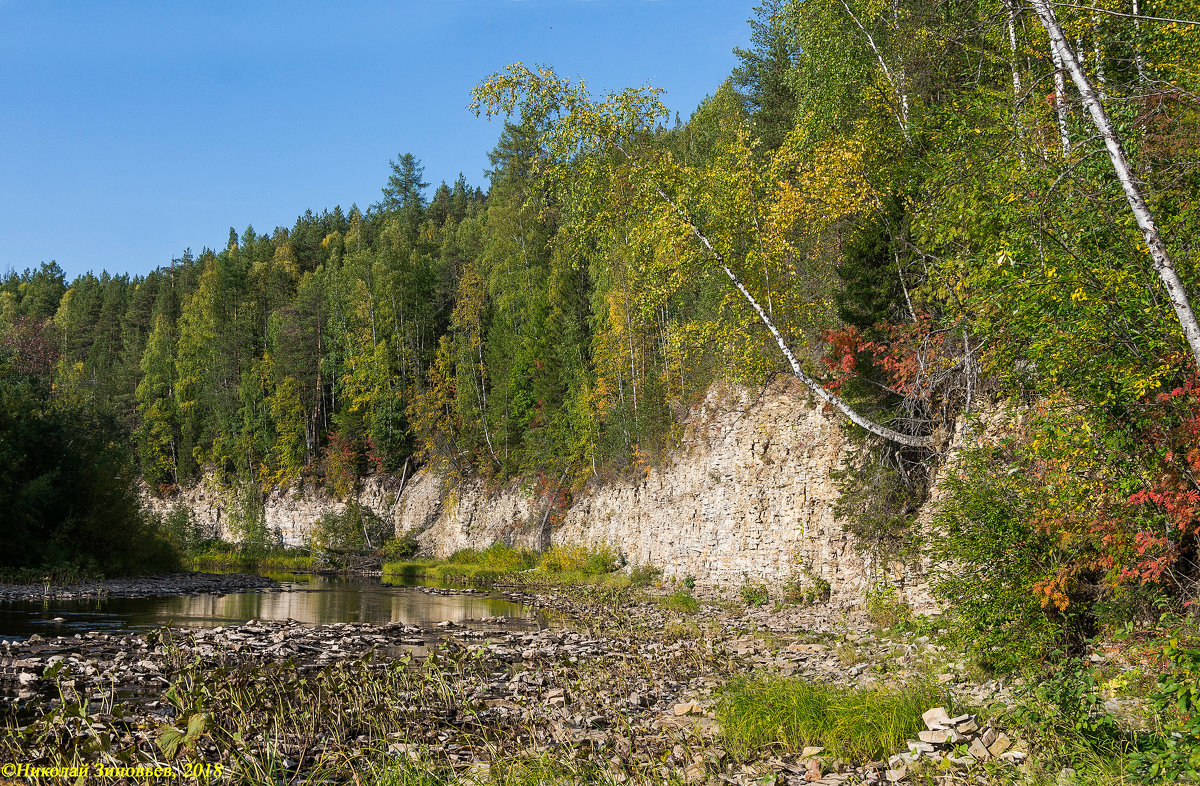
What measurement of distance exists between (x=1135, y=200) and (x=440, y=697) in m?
9.07

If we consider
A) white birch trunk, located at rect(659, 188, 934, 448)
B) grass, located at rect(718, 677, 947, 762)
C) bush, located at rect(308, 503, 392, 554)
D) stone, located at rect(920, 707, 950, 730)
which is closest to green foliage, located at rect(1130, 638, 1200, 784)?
stone, located at rect(920, 707, 950, 730)

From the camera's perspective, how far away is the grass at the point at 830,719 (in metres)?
6.83

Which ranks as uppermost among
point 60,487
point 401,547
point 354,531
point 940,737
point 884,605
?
point 60,487

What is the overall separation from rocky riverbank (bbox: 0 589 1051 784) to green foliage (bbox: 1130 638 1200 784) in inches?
41.6

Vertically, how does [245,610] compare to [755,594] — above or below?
below

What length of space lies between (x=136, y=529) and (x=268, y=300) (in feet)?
156

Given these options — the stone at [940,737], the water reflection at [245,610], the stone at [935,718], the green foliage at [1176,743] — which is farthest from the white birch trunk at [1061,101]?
the water reflection at [245,610]

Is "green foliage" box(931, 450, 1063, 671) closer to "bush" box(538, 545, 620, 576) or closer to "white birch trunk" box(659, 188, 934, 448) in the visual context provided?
"white birch trunk" box(659, 188, 934, 448)

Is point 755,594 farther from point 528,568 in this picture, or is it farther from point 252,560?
point 252,560

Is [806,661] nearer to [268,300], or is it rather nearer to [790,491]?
[790,491]

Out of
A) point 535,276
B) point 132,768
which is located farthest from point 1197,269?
point 535,276

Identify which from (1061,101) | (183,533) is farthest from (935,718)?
(183,533)

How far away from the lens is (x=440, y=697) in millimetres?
9141

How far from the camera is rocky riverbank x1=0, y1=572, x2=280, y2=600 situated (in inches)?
866
